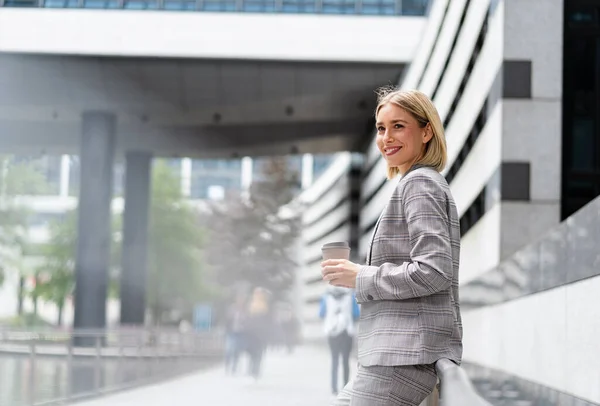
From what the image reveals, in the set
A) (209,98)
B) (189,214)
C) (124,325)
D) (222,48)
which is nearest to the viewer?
(222,48)

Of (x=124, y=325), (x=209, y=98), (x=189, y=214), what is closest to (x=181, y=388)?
(x=209, y=98)

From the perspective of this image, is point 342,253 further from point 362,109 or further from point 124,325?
point 124,325

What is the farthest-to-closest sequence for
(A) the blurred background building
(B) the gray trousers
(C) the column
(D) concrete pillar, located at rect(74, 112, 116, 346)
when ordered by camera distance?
(C) the column < (D) concrete pillar, located at rect(74, 112, 116, 346) < (A) the blurred background building < (B) the gray trousers

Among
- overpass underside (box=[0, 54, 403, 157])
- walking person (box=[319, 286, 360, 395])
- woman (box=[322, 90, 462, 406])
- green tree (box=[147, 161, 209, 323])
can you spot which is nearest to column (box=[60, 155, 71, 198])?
green tree (box=[147, 161, 209, 323])

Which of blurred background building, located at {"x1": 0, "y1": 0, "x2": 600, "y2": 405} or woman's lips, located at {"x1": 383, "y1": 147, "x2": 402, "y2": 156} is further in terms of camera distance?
blurred background building, located at {"x1": 0, "y1": 0, "x2": 600, "y2": 405}

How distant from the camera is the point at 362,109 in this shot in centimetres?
3953

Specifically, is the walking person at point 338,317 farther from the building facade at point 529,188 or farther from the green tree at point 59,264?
the green tree at point 59,264

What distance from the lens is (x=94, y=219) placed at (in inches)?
1511

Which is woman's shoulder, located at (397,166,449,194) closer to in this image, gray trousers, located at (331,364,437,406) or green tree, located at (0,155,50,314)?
gray trousers, located at (331,364,437,406)

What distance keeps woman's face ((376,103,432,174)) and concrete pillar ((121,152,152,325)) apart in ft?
143

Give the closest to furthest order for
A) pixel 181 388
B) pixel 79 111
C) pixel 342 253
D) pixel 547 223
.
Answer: pixel 342 253 < pixel 547 223 < pixel 181 388 < pixel 79 111

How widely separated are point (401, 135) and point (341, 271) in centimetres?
44

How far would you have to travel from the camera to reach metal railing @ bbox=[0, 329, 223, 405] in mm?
17328

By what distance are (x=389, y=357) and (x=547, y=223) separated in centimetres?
1441
